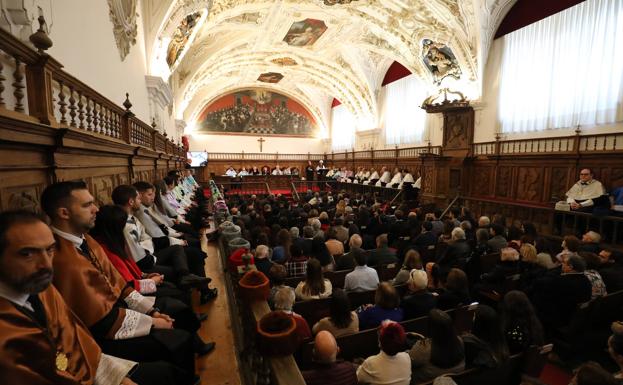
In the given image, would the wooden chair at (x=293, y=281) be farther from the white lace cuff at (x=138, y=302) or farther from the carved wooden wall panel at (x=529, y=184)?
the carved wooden wall panel at (x=529, y=184)

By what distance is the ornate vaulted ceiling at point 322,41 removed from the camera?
28.2 feet

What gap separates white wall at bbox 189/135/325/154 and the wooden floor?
1768 cm

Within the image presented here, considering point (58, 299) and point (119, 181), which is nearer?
point (58, 299)

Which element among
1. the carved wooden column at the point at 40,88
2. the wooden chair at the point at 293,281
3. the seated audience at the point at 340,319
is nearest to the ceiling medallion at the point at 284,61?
the wooden chair at the point at 293,281

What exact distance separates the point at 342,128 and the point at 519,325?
19202mm

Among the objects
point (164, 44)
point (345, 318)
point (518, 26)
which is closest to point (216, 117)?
point (164, 44)

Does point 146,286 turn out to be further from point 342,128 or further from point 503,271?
point 342,128

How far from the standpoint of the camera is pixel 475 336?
2.17m

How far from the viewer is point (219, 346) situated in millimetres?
2910

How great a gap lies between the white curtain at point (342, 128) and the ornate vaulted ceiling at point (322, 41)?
5.40 ft

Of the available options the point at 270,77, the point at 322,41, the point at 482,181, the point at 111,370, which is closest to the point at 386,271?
the point at 111,370

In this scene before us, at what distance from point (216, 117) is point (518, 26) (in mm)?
17415

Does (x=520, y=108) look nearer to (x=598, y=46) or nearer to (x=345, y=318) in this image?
(x=598, y=46)

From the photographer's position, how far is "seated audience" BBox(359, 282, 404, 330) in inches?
101
